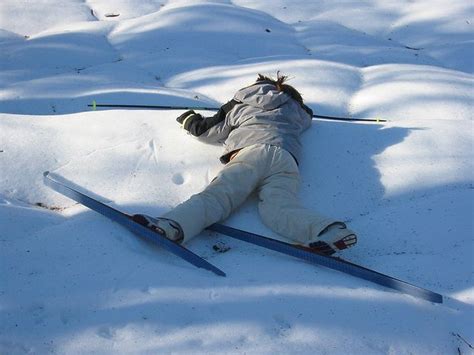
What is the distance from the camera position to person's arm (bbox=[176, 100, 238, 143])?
3283 mm

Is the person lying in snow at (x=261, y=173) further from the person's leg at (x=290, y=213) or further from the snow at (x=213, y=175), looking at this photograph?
the snow at (x=213, y=175)

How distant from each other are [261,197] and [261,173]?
0.44 ft

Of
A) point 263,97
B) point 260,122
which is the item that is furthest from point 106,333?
point 263,97

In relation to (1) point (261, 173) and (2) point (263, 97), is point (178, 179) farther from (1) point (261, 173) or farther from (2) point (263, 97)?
(2) point (263, 97)

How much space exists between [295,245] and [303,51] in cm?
329

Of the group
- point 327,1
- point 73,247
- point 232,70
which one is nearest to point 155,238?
point 73,247

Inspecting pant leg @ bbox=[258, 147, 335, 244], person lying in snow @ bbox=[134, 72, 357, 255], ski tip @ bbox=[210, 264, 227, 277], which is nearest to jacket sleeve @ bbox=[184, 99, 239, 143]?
person lying in snow @ bbox=[134, 72, 357, 255]

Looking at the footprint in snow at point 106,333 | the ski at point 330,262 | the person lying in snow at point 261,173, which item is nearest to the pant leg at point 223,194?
the person lying in snow at point 261,173

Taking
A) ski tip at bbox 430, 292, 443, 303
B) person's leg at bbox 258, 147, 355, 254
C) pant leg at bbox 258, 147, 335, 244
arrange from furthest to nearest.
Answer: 1. pant leg at bbox 258, 147, 335, 244
2. person's leg at bbox 258, 147, 355, 254
3. ski tip at bbox 430, 292, 443, 303

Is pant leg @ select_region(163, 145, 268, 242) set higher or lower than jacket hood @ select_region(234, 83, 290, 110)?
lower

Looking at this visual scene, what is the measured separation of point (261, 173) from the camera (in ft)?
9.43

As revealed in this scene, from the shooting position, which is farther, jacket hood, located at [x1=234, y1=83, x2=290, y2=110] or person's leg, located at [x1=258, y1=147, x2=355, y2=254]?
jacket hood, located at [x1=234, y1=83, x2=290, y2=110]

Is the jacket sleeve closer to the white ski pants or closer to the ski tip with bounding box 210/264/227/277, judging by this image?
the white ski pants

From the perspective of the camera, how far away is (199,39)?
527 centimetres
